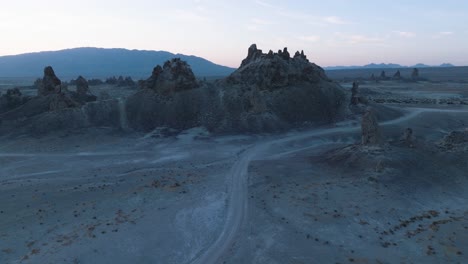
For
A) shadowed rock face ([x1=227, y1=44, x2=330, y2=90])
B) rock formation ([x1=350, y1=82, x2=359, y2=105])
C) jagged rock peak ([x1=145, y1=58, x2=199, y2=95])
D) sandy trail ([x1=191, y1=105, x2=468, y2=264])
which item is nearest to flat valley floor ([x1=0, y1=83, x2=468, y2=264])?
sandy trail ([x1=191, y1=105, x2=468, y2=264])

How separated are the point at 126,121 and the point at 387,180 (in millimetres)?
43223

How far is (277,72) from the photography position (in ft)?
227

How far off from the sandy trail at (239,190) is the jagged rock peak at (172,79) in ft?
73.1

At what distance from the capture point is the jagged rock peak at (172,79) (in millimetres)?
68000

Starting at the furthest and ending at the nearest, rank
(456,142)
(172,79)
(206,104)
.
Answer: (172,79), (206,104), (456,142)

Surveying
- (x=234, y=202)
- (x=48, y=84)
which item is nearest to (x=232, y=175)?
(x=234, y=202)

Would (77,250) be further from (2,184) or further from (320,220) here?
(2,184)

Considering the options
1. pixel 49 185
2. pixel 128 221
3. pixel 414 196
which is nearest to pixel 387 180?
pixel 414 196

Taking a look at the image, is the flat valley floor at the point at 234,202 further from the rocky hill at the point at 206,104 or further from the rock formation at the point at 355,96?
the rock formation at the point at 355,96

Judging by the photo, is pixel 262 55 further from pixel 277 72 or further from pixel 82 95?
pixel 82 95

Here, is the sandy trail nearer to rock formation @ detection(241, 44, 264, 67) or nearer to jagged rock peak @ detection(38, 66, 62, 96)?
rock formation @ detection(241, 44, 264, 67)

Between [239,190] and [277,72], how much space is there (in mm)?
39410

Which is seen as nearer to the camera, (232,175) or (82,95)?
(232,175)

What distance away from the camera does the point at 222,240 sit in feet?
80.5
